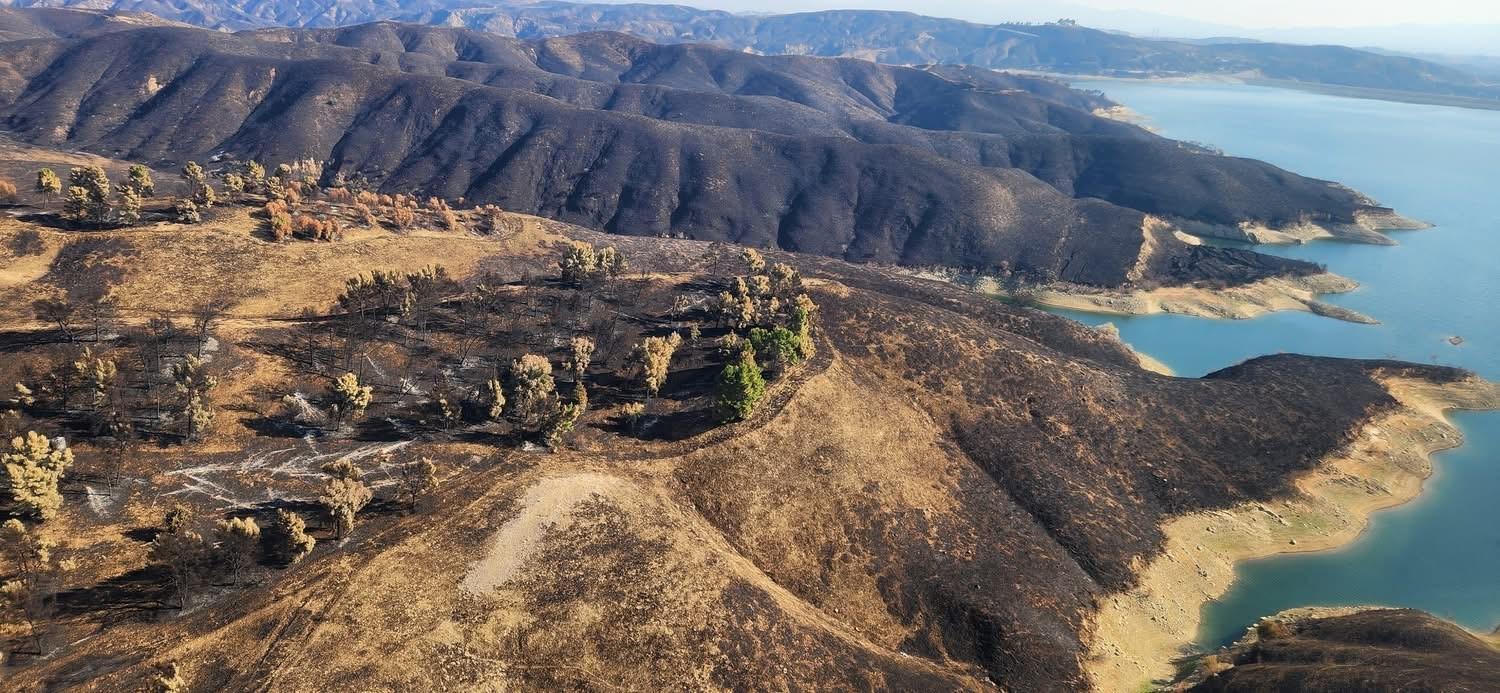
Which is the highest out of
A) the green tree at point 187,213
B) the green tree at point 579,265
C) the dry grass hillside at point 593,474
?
the green tree at point 187,213

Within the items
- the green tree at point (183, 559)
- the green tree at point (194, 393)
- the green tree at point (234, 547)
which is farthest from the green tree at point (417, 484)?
the green tree at point (194, 393)

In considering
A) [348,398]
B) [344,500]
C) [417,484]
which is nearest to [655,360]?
[417,484]

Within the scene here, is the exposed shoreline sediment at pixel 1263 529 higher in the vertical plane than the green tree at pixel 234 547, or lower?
lower

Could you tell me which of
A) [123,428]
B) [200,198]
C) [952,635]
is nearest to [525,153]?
[200,198]

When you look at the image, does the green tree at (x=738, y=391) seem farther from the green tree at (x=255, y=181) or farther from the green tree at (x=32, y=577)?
the green tree at (x=255, y=181)

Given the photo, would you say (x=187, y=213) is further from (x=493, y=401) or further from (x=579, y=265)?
(x=493, y=401)

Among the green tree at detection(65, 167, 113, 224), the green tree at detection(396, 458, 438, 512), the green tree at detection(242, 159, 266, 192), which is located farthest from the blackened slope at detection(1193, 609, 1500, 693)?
the green tree at detection(242, 159, 266, 192)

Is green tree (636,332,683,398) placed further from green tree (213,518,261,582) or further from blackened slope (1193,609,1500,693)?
blackened slope (1193,609,1500,693)
